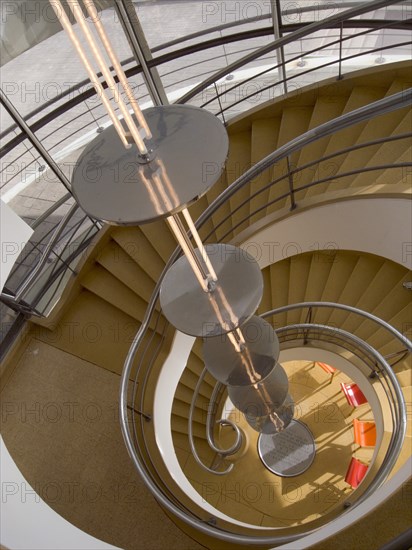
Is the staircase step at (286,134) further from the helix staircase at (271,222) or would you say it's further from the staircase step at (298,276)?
the staircase step at (298,276)

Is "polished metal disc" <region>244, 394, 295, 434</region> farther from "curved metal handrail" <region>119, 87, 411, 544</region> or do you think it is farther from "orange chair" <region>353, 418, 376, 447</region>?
"orange chair" <region>353, 418, 376, 447</region>

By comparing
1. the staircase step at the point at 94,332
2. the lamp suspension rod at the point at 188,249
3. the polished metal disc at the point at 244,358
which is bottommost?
the polished metal disc at the point at 244,358

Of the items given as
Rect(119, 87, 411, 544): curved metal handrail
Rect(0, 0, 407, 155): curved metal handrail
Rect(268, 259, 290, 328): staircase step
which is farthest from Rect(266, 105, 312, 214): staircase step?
Result: Rect(119, 87, 411, 544): curved metal handrail

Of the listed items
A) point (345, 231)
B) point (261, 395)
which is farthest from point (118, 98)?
point (345, 231)

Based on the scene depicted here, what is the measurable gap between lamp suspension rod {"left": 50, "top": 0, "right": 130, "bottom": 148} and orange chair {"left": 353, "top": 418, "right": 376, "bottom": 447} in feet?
22.7

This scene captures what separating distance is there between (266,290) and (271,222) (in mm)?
1742

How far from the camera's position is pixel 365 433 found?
725 centimetres

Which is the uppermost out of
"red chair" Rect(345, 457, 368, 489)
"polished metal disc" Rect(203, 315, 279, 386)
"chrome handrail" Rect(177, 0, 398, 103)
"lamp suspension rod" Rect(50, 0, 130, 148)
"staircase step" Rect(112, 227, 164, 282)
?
"chrome handrail" Rect(177, 0, 398, 103)

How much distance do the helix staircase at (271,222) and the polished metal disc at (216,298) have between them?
8.37 feet

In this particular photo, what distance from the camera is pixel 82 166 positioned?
1455 mm

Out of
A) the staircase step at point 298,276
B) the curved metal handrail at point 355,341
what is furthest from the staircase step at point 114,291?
the staircase step at point 298,276

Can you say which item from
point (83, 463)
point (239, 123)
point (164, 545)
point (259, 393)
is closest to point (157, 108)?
point (259, 393)

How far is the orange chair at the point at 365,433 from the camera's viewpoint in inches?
282

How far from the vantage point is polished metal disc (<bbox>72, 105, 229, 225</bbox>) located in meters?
1.39
